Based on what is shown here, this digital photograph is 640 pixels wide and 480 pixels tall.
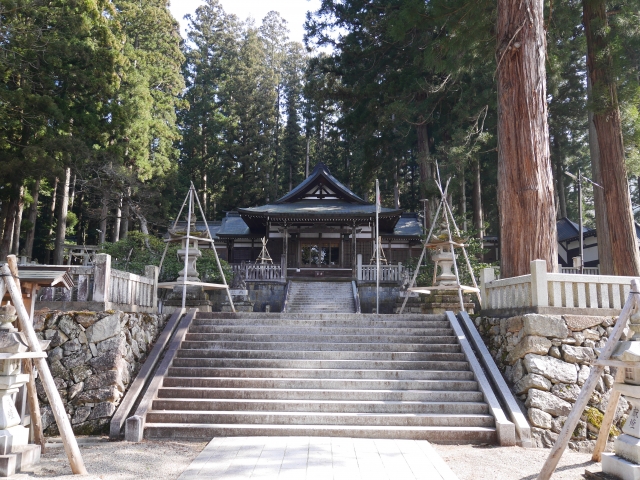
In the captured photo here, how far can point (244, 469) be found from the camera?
14.5ft

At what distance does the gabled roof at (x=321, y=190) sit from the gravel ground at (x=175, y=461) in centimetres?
1649

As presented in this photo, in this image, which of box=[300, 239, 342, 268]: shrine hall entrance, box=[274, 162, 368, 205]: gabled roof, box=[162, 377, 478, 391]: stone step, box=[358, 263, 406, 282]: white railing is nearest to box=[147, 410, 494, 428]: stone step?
box=[162, 377, 478, 391]: stone step

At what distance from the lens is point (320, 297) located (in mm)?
→ 16266

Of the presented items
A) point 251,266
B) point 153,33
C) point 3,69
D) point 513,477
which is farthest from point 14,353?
point 153,33

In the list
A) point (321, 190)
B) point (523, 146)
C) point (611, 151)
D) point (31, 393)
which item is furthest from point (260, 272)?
point (31, 393)

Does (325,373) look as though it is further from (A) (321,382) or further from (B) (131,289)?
(B) (131,289)

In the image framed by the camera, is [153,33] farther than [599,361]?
Yes

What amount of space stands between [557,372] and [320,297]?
35.2 ft

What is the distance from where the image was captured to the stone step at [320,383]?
652cm

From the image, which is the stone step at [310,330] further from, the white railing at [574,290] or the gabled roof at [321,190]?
the gabled roof at [321,190]

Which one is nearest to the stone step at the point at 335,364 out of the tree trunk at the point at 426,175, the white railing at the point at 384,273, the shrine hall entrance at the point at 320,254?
the white railing at the point at 384,273

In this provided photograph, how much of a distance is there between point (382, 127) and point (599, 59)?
9280mm

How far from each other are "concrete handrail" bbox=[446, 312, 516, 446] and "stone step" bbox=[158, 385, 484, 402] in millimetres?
158

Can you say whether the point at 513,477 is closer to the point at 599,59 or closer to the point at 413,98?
the point at 599,59
